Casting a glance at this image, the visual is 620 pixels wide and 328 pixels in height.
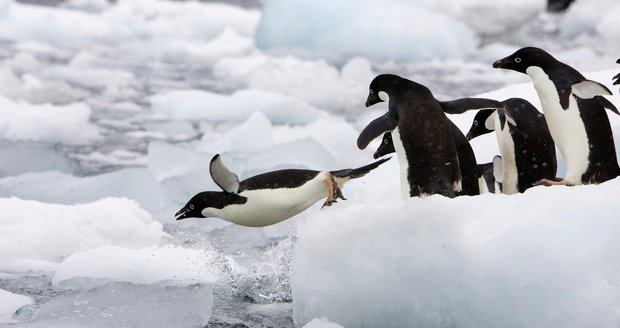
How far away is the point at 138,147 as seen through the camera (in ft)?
25.0

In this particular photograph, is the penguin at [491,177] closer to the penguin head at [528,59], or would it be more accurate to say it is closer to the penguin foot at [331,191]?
the penguin head at [528,59]

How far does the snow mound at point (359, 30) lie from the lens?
460 inches

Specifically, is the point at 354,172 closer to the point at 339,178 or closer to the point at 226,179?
the point at 339,178

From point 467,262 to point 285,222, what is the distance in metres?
2.20

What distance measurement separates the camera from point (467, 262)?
2.61m

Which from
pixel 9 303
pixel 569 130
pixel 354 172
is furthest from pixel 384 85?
pixel 9 303

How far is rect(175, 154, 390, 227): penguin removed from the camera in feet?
10.8

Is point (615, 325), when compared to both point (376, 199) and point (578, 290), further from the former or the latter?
point (376, 199)

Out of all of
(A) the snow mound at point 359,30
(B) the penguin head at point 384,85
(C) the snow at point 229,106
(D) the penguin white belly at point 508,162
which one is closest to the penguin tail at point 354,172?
(B) the penguin head at point 384,85

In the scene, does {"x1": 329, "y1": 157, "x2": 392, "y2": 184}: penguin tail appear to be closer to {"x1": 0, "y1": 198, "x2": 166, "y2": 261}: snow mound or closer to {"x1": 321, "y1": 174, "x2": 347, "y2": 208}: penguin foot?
{"x1": 321, "y1": 174, "x2": 347, "y2": 208}: penguin foot

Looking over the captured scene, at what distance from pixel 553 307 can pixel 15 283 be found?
77.0 inches

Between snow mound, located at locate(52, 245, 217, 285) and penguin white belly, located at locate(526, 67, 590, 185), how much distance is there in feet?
4.27

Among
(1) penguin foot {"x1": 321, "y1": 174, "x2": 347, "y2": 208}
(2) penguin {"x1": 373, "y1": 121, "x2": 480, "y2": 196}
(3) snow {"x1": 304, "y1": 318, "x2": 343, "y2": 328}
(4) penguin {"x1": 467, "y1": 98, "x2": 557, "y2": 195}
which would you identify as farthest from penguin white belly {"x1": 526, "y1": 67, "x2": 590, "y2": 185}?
(3) snow {"x1": 304, "y1": 318, "x2": 343, "y2": 328}

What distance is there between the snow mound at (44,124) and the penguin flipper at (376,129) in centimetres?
465
